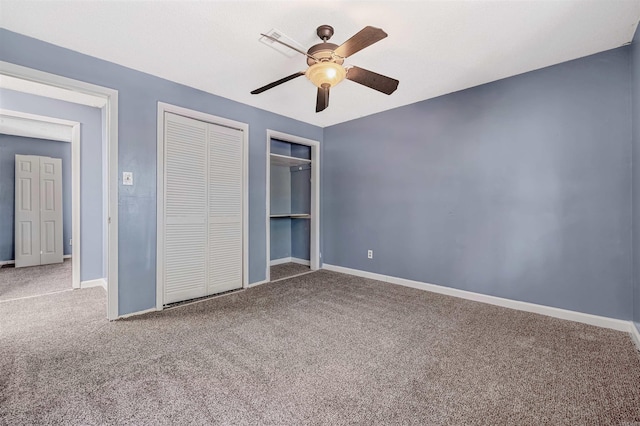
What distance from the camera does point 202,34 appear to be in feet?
7.25

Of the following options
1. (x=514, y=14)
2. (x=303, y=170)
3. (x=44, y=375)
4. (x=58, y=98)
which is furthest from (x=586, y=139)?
(x=58, y=98)

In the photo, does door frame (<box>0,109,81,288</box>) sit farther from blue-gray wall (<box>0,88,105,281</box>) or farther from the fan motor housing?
the fan motor housing

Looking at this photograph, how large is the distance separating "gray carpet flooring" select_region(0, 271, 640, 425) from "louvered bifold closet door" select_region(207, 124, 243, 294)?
0.59 m

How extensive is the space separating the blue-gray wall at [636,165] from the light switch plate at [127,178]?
449 centimetres

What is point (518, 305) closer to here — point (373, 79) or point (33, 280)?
point (373, 79)

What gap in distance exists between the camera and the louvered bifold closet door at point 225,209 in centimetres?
337

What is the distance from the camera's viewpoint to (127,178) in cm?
271

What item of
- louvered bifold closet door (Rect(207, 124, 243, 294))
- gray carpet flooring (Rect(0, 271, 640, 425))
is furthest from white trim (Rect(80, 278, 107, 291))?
louvered bifold closet door (Rect(207, 124, 243, 294))

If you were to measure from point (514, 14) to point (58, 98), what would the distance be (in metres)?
5.04

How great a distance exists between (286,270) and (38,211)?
4.78m

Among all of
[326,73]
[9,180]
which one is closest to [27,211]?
[9,180]

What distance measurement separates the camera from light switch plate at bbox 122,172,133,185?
2689 millimetres

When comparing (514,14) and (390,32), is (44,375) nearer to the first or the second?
(390,32)

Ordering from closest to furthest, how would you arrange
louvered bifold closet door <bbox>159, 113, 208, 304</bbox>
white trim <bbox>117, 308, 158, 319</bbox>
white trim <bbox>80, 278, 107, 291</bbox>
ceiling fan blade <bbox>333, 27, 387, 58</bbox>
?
ceiling fan blade <bbox>333, 27, 387, 58</bbox>, white trim <bbox>117, 308, 158, 319</bbox>, louvered bifold closet door <bbox>159, 113, 208, 304</bbox>, white trim <bbox>80, 278, 107, 291</bbox>
